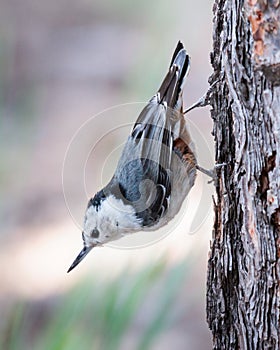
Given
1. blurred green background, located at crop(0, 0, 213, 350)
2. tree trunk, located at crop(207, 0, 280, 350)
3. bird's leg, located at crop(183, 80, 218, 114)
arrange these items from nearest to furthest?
tree trunk, located at crop(207, 0, 280, 350) → bird's leg, located at crop(183, 80, 218, 114) → blurred green background, located at crop(0, 0, 213, 350)

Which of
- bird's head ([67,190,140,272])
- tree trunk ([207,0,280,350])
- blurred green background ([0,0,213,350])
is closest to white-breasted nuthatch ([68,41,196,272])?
bird's head ([67,190,140,272])

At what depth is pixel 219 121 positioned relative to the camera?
1.01 m

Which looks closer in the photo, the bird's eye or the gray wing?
the gray wing

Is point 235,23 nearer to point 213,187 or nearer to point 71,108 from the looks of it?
point 213,187

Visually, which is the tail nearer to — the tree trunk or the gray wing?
the gray wing

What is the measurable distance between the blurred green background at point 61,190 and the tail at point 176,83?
0.30 m

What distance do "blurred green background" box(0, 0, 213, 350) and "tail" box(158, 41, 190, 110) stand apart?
30cm

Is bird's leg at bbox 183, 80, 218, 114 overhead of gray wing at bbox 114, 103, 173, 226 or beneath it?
overhead

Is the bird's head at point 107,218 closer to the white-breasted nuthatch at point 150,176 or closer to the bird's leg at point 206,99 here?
the white-breasted nuthatch at point 150,176

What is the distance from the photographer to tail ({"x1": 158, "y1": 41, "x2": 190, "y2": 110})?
1.25m

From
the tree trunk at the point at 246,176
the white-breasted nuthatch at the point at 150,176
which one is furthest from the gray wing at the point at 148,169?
the tree trunk at the point at 246,176

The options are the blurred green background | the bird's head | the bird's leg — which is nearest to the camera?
the bird's leg

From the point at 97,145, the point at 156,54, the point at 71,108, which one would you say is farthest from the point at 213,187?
the point at 71,108

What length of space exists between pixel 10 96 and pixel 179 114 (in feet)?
2.70
